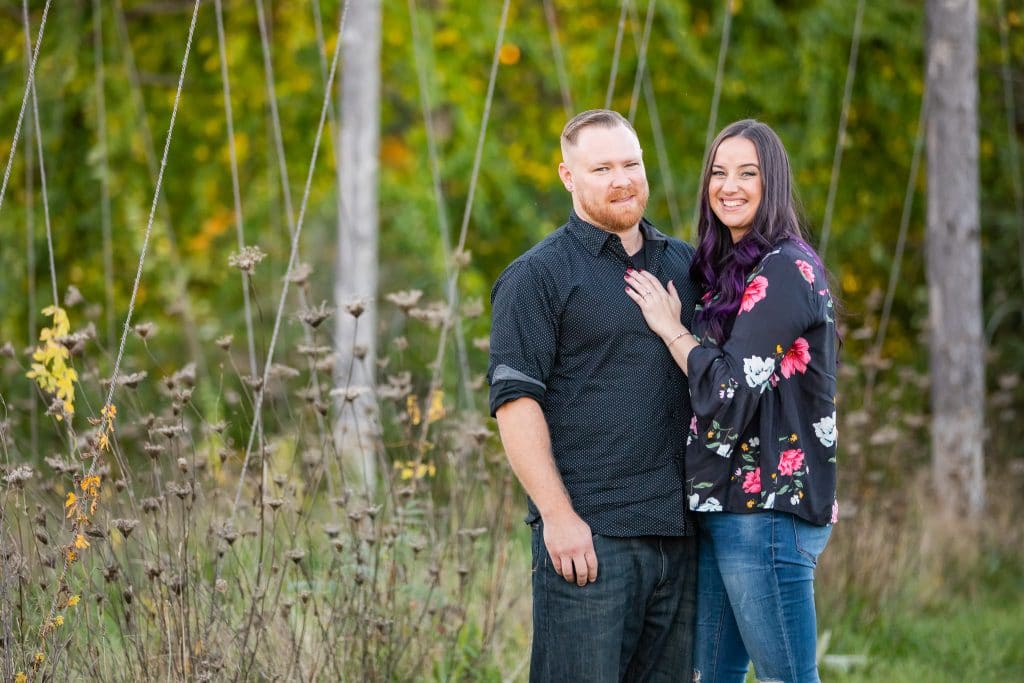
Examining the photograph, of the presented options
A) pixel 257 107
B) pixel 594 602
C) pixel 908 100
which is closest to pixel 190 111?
pixel 257 107

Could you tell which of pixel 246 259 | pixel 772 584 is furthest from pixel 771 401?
pixel 246 259

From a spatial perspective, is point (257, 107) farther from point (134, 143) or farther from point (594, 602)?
point (594, 602)

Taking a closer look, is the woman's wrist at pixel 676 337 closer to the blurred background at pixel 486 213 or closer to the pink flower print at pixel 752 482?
the pink flower print at pixel 752 482

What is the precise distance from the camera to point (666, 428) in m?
3.02

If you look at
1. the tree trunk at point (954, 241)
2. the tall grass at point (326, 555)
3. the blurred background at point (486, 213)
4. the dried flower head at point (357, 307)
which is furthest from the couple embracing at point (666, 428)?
the tree trunk at point (954, 241)

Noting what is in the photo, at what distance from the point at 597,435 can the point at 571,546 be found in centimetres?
27

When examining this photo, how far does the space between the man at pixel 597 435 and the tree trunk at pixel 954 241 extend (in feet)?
13.7

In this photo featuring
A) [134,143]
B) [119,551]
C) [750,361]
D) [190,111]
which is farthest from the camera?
[190,111]

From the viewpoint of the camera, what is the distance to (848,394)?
22.5 feet

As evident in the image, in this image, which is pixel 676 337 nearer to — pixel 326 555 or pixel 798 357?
pixel 798 357

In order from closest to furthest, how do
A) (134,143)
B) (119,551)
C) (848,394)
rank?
(119,551), (848,394), (134,143)

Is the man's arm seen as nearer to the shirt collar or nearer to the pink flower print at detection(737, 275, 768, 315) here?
the shirt collar

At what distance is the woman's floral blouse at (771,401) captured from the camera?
288 centimetres

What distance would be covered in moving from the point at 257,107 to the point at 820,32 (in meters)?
3.59
